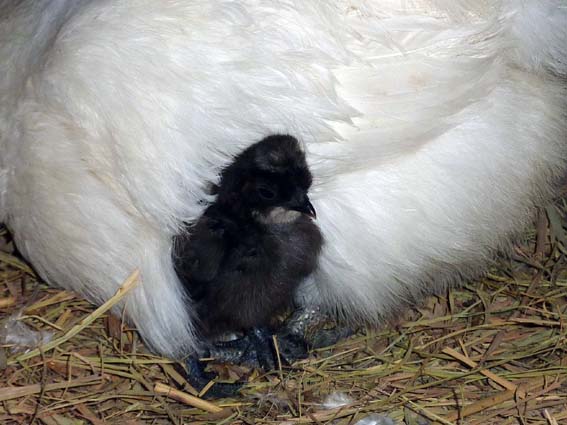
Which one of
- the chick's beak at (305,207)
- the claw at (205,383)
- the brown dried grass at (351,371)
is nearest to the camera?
the chick's beak at (305,207)

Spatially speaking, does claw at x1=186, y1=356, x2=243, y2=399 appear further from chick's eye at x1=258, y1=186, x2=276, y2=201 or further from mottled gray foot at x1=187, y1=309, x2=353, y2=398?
chick's eye at x1=258, y1=186, x2=276, y2=201

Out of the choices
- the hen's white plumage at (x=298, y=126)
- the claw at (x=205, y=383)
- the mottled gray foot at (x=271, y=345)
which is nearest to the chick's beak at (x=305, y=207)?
the hen's white plumage at (x=298, y=126)

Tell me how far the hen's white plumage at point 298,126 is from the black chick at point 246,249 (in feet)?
0.18

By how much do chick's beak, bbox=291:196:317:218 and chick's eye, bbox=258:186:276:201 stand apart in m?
0.09

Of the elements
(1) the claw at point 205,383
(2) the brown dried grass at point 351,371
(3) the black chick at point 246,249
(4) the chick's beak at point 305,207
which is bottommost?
(1) the claw at point 205,383

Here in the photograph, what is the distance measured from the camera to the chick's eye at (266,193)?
7.29 feet

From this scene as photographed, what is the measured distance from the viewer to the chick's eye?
2223 mm

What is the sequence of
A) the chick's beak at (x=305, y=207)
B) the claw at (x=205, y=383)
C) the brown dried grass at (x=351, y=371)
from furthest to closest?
1. the claw at (x=205, y=383)
2. the brown dried grass at (x=351, y=371)
3. the chick's beak at (x=305, y=207)

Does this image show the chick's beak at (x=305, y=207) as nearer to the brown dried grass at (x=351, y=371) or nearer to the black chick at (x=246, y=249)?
the black chick at (x=246, y=249)

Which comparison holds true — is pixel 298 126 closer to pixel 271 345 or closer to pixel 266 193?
pixel 266 193

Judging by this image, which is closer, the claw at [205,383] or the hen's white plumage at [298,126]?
the hen's white plumage at [298,126]

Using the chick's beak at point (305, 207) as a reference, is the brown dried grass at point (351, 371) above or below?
below

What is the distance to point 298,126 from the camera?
217cm

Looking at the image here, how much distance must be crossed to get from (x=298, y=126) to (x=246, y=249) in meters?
0.41
